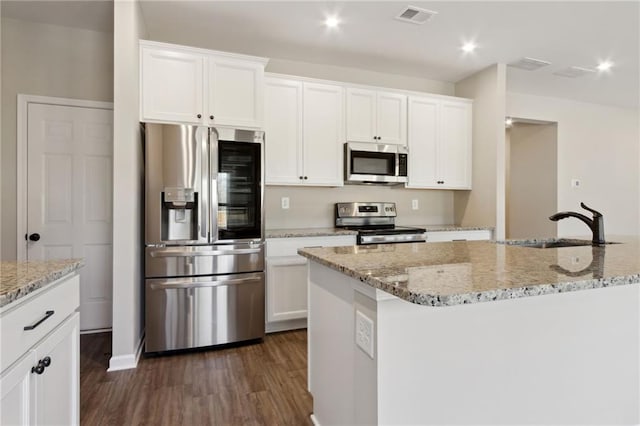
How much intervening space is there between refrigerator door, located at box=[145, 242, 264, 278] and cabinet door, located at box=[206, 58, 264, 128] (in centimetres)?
106

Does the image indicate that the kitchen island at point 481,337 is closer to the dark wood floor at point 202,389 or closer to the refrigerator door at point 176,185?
the dark wood floor at point 202,389

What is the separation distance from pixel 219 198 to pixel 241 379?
4.34ft

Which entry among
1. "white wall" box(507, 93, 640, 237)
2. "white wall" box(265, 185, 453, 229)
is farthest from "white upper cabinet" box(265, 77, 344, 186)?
"white wall" box(507, 93, 640, 237)

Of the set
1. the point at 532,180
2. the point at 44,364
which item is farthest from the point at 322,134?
the point at 532,180

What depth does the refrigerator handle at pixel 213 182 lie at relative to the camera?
270 centimetres

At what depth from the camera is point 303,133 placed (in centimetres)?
347

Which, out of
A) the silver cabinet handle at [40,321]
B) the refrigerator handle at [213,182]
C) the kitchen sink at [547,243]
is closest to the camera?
the silver cabinet handle at [40,321]

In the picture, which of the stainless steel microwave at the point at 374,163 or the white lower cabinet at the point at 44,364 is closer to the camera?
the white lower cabinet at the point at 44,364

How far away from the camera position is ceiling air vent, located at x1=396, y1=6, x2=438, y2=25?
9.03ft

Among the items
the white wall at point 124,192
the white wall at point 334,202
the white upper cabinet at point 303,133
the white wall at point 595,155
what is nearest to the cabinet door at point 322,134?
the white upper cabinet at point 303,133

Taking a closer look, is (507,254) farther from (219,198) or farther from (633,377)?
(219,198)

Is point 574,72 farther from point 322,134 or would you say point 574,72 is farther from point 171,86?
point 171,86

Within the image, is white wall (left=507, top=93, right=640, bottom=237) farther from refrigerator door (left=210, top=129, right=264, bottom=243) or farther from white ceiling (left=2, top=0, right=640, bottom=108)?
refrigerator door (left=210, top=129, right=264, bottom=243)

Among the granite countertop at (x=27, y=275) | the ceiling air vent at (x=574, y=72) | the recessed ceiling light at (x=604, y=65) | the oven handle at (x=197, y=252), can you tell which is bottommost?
the oven handle at (x=197, y=252)
